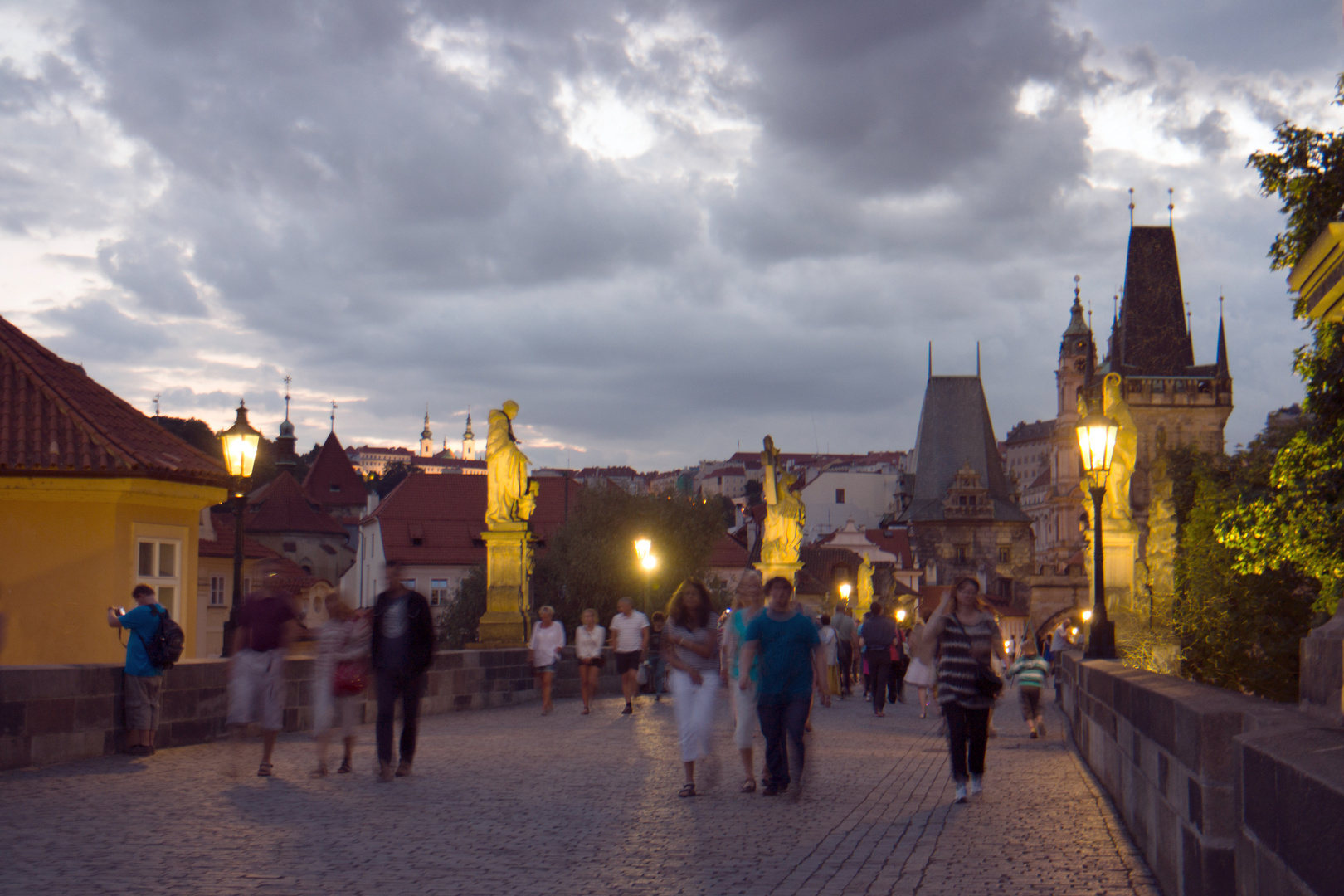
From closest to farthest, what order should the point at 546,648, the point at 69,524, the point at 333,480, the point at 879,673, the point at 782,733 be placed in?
the point at 782,733, the point at 69,524, the point at 546,648, the point at 879,673, the point at 333,480

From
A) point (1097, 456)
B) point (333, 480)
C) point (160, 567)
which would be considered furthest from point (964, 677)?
point (333, 480)

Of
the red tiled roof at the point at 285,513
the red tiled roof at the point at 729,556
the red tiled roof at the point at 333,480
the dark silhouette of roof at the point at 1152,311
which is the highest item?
the dark silhouette of roof at the point at 1152,311

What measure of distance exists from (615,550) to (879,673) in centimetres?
3975

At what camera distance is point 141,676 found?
41.9 feet

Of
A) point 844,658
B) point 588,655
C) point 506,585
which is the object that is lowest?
point 844,658

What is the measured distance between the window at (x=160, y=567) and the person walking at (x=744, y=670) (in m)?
8.89

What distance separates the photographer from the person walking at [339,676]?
11703mm

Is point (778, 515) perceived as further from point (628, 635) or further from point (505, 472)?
point (505, 472)

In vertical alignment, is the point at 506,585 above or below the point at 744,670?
above

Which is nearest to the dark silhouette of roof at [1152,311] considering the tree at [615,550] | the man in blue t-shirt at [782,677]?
the tree at [615,550]

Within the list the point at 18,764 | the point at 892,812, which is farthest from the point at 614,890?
the point at 18,764

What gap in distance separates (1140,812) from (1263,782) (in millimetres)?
4485

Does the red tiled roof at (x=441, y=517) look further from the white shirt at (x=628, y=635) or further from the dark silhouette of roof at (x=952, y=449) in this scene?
the white shirt at (x=628, y=635)

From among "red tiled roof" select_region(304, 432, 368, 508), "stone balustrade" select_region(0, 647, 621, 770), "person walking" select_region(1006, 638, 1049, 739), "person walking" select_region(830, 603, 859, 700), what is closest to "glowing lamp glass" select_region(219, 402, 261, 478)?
"stone balustrade" select_region(0, 647, 621, 770)
